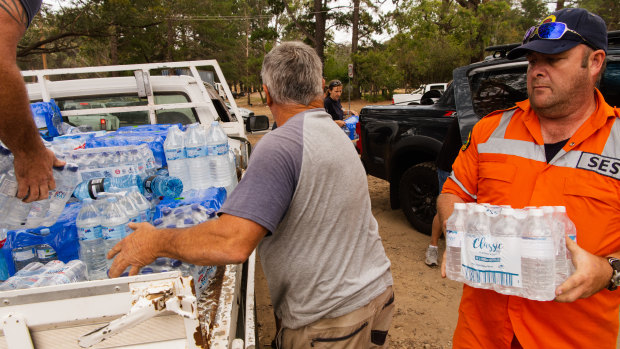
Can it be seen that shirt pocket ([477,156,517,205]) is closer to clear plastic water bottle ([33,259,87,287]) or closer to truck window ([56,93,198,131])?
clear plastic water bottle ([33,259,87,287])

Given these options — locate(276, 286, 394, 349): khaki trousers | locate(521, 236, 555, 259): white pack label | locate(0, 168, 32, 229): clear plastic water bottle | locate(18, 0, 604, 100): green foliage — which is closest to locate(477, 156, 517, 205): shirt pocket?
locate(521, 236, 555, 259): white pack label

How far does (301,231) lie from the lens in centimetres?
158

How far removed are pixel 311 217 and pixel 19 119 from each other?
1341mm

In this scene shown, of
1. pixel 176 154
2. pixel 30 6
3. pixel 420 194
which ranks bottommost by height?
pixel 420 194

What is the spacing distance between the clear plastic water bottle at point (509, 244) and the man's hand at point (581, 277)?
14 centimetres

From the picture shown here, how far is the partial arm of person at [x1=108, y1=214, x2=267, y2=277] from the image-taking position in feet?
4.50

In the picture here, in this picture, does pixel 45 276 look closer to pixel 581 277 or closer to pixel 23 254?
pixel 23 254

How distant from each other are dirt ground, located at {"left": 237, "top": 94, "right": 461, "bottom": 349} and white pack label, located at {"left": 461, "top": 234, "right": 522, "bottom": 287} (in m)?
2.06

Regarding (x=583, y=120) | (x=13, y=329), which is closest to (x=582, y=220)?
(x=583, y=120)

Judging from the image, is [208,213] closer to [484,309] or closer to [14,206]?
[14,206]

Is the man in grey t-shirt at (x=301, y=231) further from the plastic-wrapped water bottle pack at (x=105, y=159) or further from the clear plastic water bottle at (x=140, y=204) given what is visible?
the plastic-wrapped water bottle pack at (x=105, y=159)

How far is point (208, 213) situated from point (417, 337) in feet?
7.24

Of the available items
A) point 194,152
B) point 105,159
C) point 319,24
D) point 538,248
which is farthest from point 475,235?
point 319,24

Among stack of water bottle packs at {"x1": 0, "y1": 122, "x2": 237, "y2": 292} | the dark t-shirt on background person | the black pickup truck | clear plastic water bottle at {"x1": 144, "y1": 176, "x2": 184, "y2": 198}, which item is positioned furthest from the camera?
the dark t-shirt on background person
